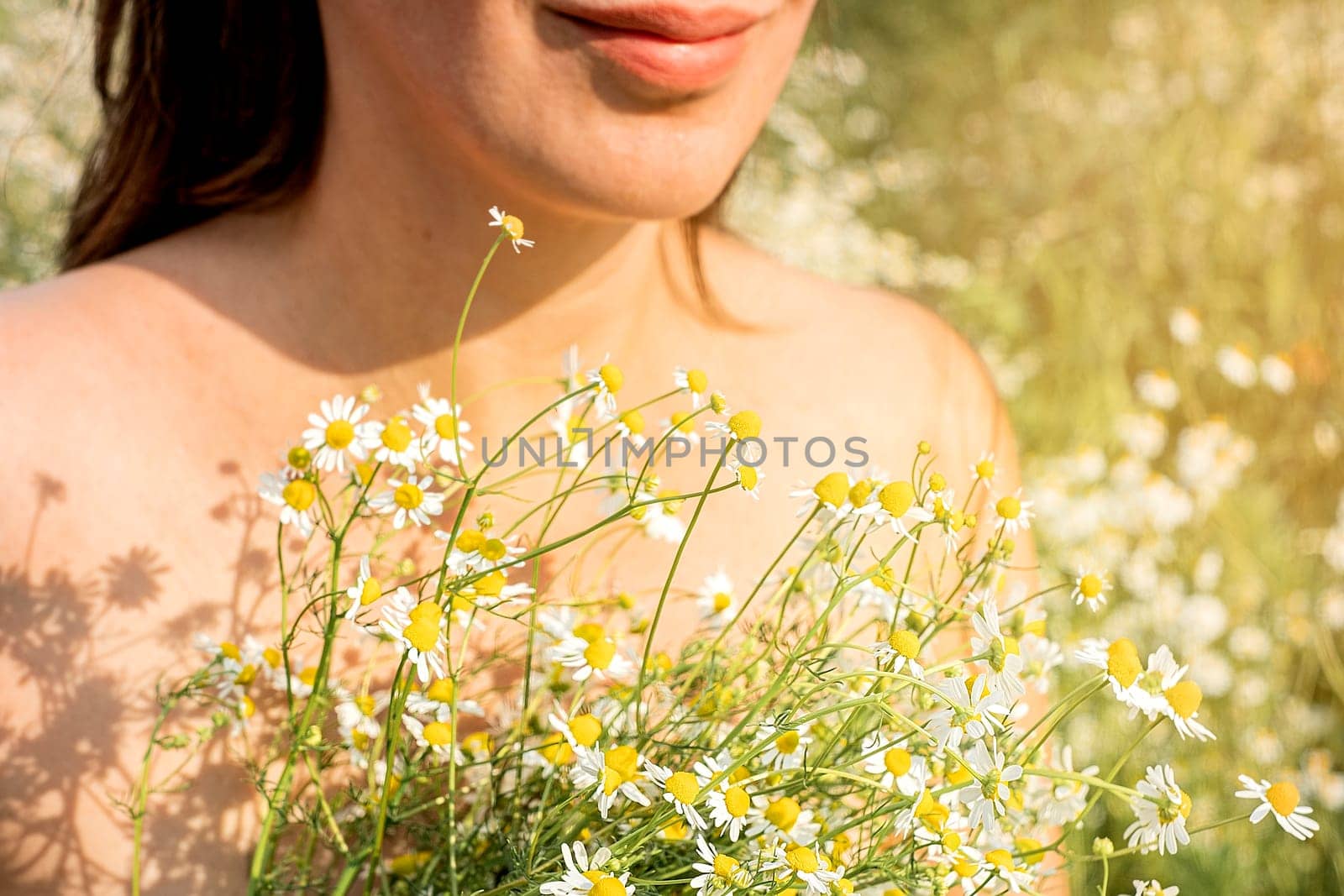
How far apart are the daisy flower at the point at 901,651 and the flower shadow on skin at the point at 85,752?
0.64m

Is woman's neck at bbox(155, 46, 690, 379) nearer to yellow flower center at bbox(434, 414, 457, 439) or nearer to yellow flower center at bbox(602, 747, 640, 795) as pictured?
yellow flower center at bbox(434, 414, 457, 439)

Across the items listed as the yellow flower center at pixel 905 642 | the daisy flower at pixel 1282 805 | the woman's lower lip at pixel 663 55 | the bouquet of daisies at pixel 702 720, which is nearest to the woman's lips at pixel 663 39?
the woman's lower lip at pixel 663 55

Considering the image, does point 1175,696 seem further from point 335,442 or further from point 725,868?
Result: point 335,442

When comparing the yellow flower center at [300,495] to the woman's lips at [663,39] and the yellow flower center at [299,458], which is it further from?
the woman's lips at [663,39]

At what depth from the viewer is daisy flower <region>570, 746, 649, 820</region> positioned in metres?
0.65

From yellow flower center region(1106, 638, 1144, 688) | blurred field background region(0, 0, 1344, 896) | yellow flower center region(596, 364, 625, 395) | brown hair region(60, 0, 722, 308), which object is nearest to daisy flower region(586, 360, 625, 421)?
yellow flower center region(596, 364, 625, 395)

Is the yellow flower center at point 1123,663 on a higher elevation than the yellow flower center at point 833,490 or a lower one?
lower

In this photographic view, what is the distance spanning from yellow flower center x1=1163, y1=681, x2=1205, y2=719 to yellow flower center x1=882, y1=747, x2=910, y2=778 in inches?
5.9

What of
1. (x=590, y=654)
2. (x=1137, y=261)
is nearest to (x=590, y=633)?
(x=590, y=654)

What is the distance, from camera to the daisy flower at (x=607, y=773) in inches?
25.4

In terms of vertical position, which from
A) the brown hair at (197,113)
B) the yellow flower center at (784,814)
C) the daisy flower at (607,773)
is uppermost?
the brown hair at (197,113)

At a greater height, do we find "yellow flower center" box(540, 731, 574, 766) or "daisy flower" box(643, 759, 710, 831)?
"yellow flower center" box(540, 731, 574, 766)

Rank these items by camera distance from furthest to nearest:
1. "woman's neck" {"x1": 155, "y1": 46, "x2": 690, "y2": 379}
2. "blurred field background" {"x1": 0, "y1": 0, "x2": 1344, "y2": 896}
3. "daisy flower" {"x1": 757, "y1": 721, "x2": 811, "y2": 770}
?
"blurred field background" {"x1": 0, "y1": 0, "x2": 1344, "y2": 896}, "woman's neck" {"x1": 155, "y1": 46, "x2": 690, "y2": 379}, "daisy flower" {"x1": 757, "y1": 721, "x2": 811, "y2": 770}

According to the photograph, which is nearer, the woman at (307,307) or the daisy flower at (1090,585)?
the daisy flower at (1090,585)
